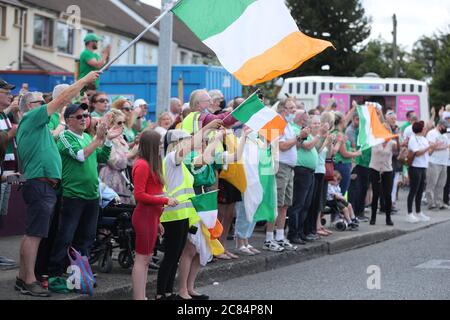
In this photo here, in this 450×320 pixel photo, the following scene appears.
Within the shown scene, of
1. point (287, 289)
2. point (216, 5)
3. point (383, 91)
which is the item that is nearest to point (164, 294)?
point (287, 289)

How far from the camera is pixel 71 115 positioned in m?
9.16

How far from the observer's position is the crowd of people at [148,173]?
8609 millimetres

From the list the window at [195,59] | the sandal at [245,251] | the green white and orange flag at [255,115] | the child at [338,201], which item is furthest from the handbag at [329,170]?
the window at [195,59]

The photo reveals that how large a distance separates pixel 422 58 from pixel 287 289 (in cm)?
8747

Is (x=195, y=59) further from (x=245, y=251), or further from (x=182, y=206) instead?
(x=182, y=206)

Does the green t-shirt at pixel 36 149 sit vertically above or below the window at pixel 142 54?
below

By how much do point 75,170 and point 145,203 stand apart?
104 centimetres

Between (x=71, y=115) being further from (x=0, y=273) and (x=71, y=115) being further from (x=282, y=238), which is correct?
(x=282, y=238)

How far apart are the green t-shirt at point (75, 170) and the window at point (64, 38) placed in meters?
37.4

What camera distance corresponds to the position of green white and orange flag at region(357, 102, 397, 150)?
16406 mm

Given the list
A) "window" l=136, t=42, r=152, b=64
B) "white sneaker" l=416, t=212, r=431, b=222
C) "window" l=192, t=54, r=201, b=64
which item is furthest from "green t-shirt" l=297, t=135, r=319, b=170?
"window" l=192, t=54, r=201, b=64

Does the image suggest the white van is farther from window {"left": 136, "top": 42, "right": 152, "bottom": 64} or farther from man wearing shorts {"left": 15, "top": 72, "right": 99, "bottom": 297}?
window {"left": 136, "top": 42, "right": 152, "bottom": 64}

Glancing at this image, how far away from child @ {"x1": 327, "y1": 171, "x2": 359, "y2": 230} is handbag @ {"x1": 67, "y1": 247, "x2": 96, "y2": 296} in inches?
309

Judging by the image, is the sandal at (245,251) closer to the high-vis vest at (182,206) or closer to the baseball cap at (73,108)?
the high-vis vest at (182,206)
